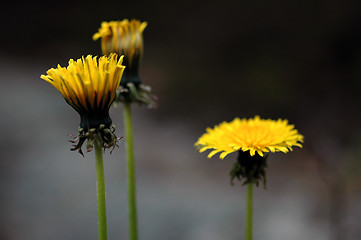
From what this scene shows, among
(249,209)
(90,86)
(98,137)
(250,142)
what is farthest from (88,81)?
(249,209)

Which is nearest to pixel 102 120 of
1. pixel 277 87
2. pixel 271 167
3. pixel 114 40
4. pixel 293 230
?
pixel 114 40

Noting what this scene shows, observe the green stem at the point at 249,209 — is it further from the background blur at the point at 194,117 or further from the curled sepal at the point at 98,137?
the background blur at the point at 194,117

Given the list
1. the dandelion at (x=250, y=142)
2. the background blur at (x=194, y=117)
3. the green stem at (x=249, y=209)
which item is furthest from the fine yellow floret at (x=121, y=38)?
the background blur at (x=194, y=117)

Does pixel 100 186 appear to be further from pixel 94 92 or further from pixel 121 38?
pixel 121 38

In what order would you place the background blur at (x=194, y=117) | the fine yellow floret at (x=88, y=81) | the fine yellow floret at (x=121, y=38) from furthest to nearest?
1. the background blur at (x=194, y=117)
2. the fine yellow floret at (x=121, y=38)
3. the fine yellow floret at (x=88, y=81)

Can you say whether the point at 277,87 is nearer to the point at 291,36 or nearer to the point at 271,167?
the point at 291,36

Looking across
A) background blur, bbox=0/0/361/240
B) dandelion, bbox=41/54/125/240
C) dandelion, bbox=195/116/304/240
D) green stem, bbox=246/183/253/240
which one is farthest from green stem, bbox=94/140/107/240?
background blur, bbox=0/0/361/240
